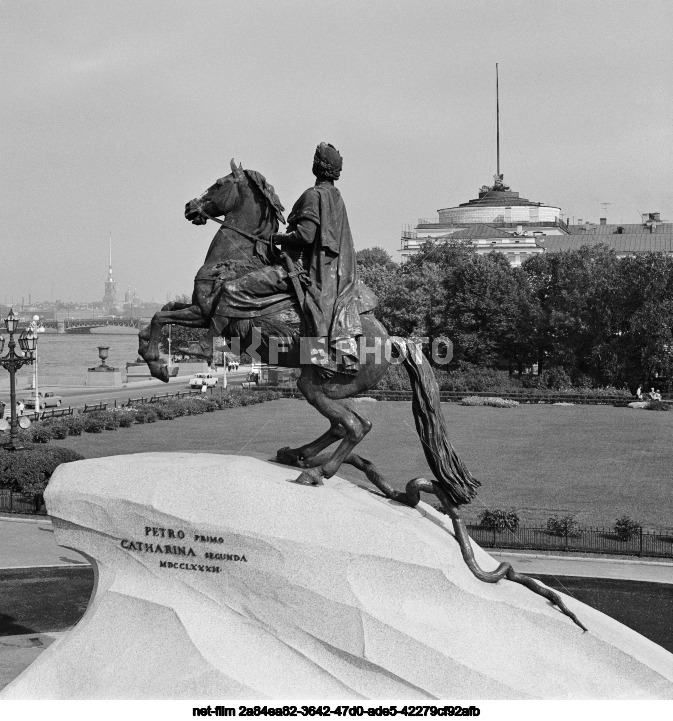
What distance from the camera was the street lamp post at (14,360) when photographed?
107ft

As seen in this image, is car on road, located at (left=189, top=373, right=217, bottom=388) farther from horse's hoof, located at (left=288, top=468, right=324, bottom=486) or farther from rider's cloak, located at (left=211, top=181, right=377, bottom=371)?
horse's hoof, located at (left=288, top=468, right=324, bottom=486)

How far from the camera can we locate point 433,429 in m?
15.1

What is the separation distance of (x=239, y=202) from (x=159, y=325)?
221cm

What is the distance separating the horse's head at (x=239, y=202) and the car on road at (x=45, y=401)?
4037cm

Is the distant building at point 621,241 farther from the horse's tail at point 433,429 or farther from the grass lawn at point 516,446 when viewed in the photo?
the horse's tail at point 433,429

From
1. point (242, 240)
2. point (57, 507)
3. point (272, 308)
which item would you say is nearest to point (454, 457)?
point (272, 308)

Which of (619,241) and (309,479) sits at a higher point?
(619,241)

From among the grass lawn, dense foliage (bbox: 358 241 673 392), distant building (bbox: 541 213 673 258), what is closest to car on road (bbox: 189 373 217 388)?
the grass lawn

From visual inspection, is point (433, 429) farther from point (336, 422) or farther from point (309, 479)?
point (309, 479)

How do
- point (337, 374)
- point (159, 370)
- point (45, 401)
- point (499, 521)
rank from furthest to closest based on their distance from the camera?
point (45, 401) < point (499, 521) < point (159, 370) < point (337, 374)

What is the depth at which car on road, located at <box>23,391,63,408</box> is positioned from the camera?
5466cm

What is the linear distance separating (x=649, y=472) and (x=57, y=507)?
25.3 meters

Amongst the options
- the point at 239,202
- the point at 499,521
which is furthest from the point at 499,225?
the point at 239,202

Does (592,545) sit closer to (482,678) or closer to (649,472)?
(649,472)
